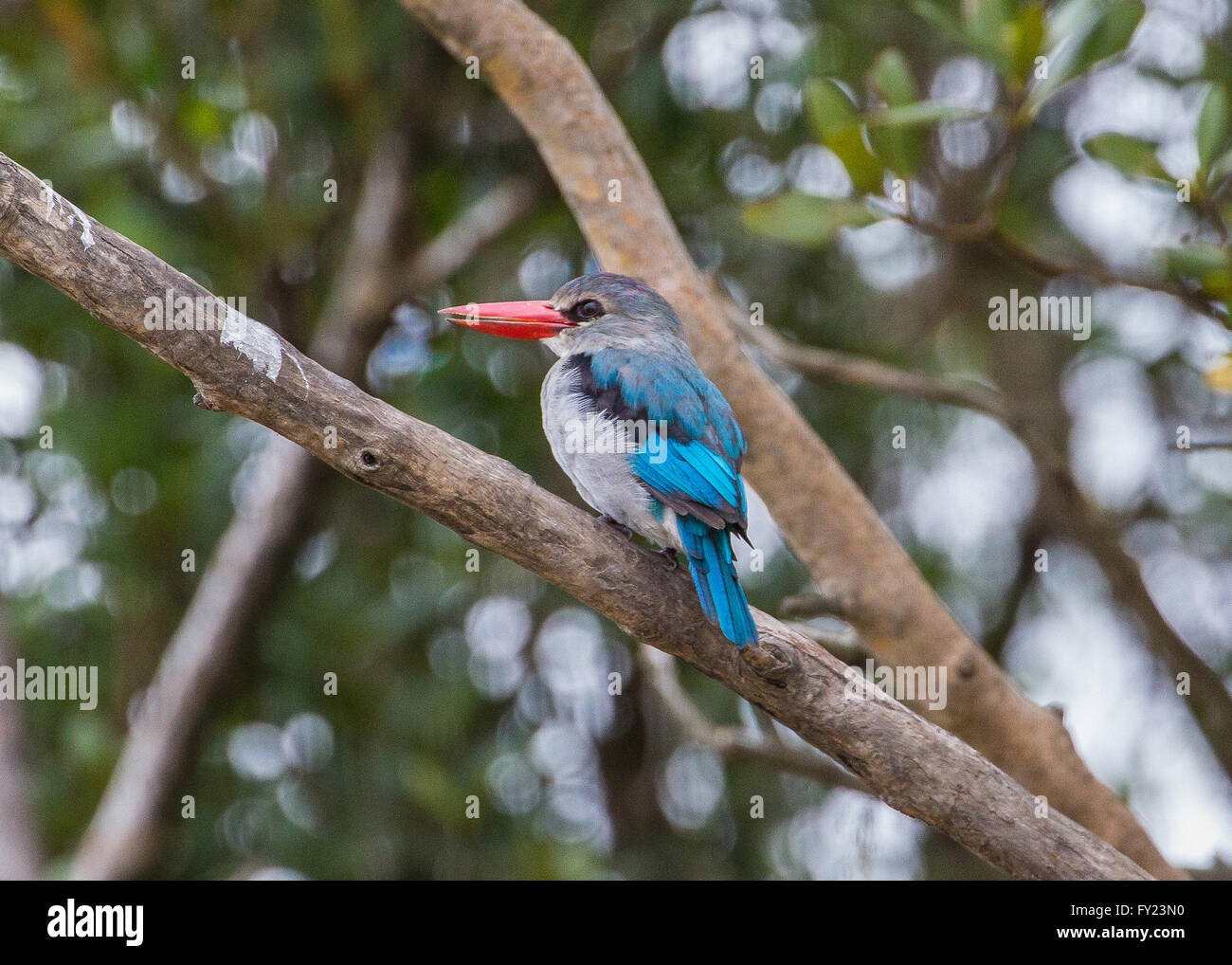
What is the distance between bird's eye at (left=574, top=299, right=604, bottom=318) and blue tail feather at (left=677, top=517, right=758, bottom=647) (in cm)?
77

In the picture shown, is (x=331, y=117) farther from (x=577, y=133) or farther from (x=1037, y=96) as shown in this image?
(x=1037, y=96)

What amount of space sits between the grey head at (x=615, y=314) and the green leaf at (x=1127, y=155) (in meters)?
1.10

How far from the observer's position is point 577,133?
3242mm

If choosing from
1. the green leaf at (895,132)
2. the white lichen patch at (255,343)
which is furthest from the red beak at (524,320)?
the white lichen patch at (255,343)

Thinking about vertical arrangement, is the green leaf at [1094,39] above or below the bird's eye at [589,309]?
above

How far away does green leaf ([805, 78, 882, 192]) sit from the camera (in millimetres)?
3117

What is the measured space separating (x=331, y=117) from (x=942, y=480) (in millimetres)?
2580

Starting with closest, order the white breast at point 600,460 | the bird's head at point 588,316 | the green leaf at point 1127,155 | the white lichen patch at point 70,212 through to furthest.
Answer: the white lichen patch at point 70,212 < the white breast at point 600,460 < the bird's head at point 588,316 < the green leaf at point 1127,155

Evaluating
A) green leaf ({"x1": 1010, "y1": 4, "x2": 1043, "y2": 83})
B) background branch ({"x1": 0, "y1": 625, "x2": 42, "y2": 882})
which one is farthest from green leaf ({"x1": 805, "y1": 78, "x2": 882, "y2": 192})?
background branch ({"x1": 0, "y1": 625, "x2": 42, "y2": 882})

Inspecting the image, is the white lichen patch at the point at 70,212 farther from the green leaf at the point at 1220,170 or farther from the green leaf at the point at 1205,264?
the green leaf at the point at 1220,170

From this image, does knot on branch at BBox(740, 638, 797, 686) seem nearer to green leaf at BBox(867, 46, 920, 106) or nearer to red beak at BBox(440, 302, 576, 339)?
red beak at BBox(440, 302, 576, 339)

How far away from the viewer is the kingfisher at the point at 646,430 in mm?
2520

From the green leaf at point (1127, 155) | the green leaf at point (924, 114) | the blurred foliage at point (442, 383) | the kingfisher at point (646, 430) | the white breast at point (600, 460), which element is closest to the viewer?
the kingfisher at point (646, 430)

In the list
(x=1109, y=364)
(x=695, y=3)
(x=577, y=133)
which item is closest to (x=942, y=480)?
(x=1109, y=364)
